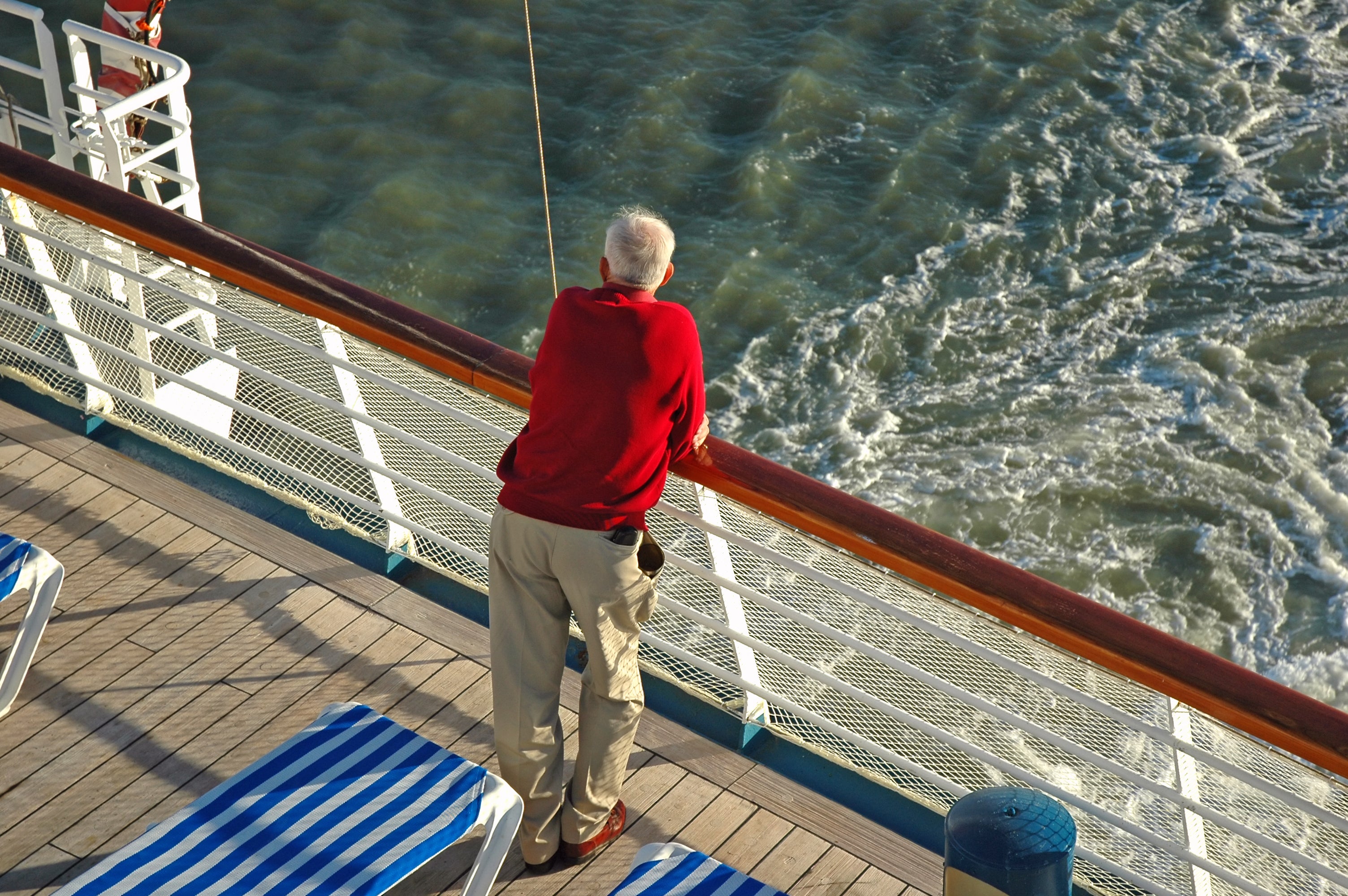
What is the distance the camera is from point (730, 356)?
781 cm

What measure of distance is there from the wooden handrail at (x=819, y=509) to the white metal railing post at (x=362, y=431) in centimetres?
15

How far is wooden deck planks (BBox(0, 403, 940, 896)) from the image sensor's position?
2529 millimetres

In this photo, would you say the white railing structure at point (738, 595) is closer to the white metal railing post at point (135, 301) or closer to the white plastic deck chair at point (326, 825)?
the white metal railing post at point (135, 301)

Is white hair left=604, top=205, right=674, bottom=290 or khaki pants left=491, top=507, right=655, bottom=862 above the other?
white hair left=604, top=205, right=674, bottom=290

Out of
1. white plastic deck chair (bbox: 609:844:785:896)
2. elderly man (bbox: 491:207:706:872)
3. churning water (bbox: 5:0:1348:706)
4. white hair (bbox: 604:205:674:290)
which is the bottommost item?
churning water (bbox: 5:0:1348:706)

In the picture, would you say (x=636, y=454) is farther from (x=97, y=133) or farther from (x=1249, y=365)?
(x=1249, y=365)

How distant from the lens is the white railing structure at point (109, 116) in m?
4.48

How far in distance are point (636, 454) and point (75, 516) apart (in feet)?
5.88

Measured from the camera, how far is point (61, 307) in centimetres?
345

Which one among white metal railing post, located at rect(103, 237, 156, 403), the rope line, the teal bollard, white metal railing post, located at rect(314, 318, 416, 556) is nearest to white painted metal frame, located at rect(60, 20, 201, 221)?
white metal railing post, located at rect(103, 237, 156, 403)

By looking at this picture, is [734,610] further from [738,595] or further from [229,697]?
[229,697]

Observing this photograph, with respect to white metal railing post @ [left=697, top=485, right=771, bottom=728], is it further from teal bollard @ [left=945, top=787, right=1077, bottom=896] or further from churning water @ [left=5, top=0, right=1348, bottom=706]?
churning water @ [left=5, top=0, right=1348, bottom=706]

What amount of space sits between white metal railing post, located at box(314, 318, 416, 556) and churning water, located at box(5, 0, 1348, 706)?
423 cm

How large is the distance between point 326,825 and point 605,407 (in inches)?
32.8
